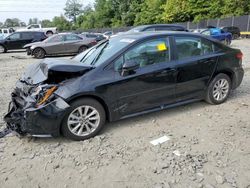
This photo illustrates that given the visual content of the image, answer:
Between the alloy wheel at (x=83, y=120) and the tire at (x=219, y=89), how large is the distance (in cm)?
240

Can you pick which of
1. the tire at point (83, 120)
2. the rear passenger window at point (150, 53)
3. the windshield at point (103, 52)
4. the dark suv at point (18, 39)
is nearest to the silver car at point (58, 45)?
the dark suv at point (18, 39)

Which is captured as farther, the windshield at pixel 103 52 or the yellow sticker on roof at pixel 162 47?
the yellow sticker on roof at pixel 162 47

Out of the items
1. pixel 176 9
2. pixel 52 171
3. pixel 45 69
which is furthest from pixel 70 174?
pixel 176 9

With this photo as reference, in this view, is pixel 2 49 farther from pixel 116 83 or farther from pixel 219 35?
pixel 116 83

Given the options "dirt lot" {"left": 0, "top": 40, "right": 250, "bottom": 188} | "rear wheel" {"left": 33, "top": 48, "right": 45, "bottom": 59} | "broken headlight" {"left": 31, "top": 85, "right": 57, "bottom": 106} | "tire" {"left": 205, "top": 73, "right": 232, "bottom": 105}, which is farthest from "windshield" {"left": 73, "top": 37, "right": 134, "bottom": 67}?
"rear wheel" {"left": 33, "top": 48, "right": 45, "bottom": 59}

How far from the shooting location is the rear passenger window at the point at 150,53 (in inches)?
171

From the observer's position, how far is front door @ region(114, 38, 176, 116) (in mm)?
4188

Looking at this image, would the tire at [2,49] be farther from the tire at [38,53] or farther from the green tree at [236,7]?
the green tree at [236,7]

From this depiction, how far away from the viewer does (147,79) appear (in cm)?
434

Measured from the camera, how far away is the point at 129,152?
3627mm

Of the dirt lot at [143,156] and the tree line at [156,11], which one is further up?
the tree line at [156,11]

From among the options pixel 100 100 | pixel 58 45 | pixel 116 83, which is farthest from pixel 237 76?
pixel 58 45

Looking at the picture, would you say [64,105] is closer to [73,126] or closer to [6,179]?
[73,126]

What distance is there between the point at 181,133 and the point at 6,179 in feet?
8.40
